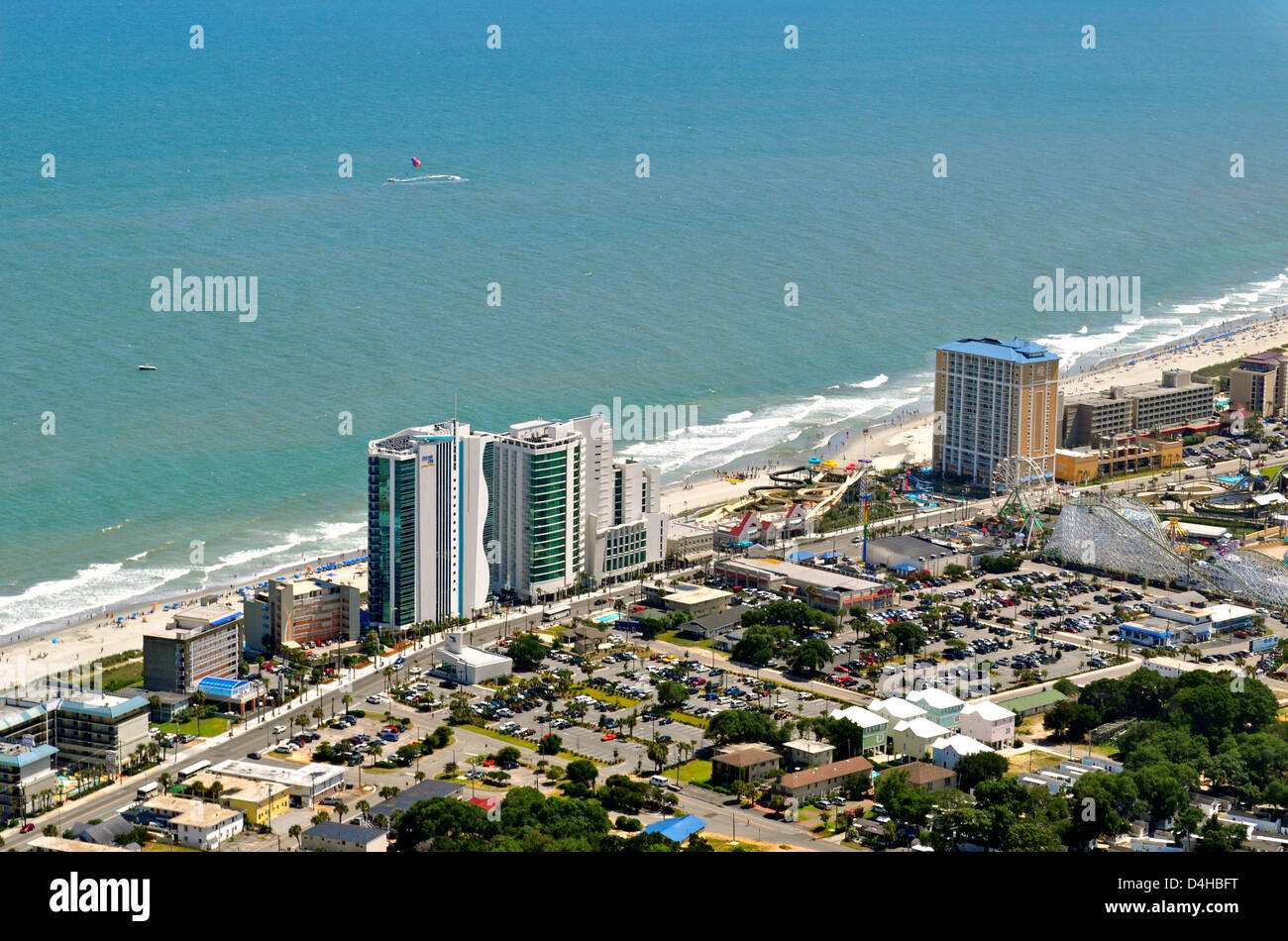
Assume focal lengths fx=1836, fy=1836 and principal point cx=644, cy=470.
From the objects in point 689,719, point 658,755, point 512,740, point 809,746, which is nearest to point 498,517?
point 689,719

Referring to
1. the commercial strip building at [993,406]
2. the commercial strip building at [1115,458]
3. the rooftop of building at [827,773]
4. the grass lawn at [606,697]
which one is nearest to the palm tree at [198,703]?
the grass lawn at [606,697]

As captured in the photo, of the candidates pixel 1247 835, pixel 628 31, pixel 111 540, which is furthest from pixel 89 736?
pixel 628 31

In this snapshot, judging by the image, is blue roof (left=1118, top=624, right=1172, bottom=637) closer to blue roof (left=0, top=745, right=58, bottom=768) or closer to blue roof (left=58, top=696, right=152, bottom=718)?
blue roof (left=58, top=696, right=152, bottom=718)

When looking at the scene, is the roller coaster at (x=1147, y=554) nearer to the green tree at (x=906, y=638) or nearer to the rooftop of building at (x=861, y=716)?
the green tree at (x=906, y=638)

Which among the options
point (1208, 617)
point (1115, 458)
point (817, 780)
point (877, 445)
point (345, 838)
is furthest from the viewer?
point (877, 445)

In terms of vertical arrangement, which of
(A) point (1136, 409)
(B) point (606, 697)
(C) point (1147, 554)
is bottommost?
(B) point (606, 697)

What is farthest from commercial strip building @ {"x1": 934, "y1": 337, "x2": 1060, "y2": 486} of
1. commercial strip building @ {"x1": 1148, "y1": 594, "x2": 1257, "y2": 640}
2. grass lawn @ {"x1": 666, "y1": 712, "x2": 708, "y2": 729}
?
grass lawn @ {"x1": 666, "y1": 712, "x2": 708, "y2": 729}

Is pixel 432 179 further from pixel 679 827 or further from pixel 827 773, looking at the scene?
pixel 679 827
